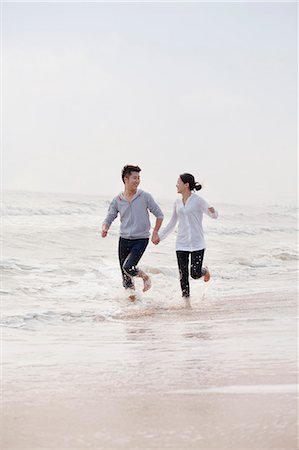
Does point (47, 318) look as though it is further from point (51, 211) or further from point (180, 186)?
point (51, 211)

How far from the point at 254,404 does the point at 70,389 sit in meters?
1.06

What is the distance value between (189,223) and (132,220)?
711 millimetres

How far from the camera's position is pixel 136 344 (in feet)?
18.6

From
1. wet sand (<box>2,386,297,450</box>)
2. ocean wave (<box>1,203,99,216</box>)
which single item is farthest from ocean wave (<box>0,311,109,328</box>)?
ocean wave (<box>1,203,99,216</box>)

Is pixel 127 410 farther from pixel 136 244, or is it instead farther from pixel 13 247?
pixel 13 247

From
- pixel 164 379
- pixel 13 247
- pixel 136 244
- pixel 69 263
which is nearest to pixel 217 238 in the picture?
pixel 13 247

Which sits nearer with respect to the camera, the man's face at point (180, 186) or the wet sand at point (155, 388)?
the wet sand at point (155, 388)

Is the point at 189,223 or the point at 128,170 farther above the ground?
the point at 128,170

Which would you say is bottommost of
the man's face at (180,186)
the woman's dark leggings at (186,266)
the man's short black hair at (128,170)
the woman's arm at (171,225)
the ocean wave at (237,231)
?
the ocean wave at (237,231)

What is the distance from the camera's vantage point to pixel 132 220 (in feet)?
31.1

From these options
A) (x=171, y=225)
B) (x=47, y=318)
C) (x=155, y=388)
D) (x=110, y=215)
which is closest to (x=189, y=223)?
(x=171, y=225)

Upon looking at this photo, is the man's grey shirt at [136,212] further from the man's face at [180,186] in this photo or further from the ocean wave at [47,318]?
the ocean wave at [47,318]

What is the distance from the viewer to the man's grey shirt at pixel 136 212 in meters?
9.45

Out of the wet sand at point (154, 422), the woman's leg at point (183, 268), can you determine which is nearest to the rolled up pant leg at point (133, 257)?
the woman's leg at point (183, 268)
